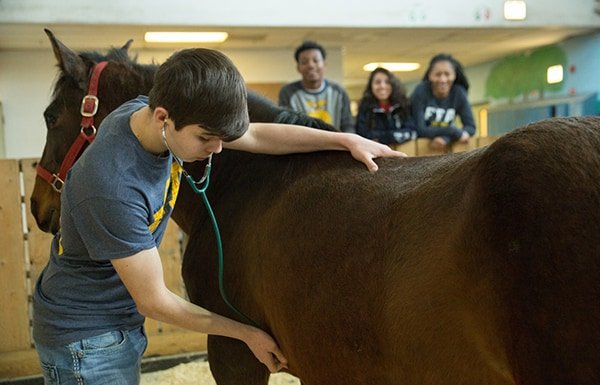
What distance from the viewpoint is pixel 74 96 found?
225 cm

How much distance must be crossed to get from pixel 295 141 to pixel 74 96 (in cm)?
96

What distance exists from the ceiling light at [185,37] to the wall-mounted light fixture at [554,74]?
23.2 feet

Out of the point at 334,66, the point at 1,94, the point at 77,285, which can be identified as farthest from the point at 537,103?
the point at 77,285

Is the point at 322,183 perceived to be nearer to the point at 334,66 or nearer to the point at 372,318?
the point at 372,318

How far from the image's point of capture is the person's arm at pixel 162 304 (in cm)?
149

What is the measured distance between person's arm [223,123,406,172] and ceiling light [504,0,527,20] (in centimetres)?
864

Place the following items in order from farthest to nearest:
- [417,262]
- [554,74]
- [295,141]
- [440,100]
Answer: [554,74]
[440,100]
[295,141]
[417,262]

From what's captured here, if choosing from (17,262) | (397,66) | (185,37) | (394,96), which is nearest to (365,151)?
(17,262)

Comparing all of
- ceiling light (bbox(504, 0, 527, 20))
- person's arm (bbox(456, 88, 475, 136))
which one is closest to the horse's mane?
person's arm (bbox(456, 88, 475, 136))

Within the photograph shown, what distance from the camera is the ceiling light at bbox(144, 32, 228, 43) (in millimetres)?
9047

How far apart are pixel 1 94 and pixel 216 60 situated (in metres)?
9.52

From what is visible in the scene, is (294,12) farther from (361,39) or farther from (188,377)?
(188,377)

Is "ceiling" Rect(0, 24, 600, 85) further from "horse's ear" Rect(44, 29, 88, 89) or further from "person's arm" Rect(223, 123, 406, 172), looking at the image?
"person's arm" Rect(223, 123, 406, 172)

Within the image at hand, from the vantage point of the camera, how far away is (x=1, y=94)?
956 centimetres
